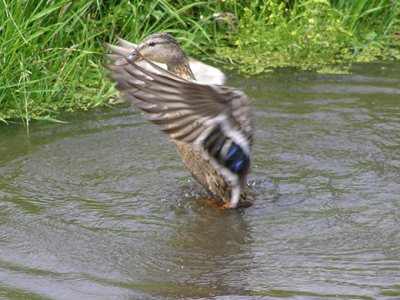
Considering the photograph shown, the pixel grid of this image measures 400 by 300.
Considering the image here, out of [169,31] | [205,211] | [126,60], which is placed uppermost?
[126,60]

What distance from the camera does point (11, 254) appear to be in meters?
3.27

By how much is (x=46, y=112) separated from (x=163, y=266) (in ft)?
8.31

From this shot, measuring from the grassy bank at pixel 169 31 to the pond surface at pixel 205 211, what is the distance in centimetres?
33

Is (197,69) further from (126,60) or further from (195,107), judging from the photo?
(195,107)

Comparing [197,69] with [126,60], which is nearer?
[126,60]

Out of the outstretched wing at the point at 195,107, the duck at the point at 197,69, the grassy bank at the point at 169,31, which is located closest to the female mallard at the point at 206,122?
the outstretched wing at the point at 195,107

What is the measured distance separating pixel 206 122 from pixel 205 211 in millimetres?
735

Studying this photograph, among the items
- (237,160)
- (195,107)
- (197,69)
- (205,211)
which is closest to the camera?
(195,107)

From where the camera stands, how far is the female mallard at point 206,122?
323 cm

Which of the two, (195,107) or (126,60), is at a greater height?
(195,107)

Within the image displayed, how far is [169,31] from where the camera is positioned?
5910 millimetres

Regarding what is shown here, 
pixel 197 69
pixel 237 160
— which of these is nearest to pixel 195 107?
pixel 237 160

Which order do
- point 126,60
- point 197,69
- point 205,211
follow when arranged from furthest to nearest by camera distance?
point 197,69, point 126,60, point 205,211

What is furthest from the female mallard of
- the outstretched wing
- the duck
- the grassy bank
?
the grassy bank
